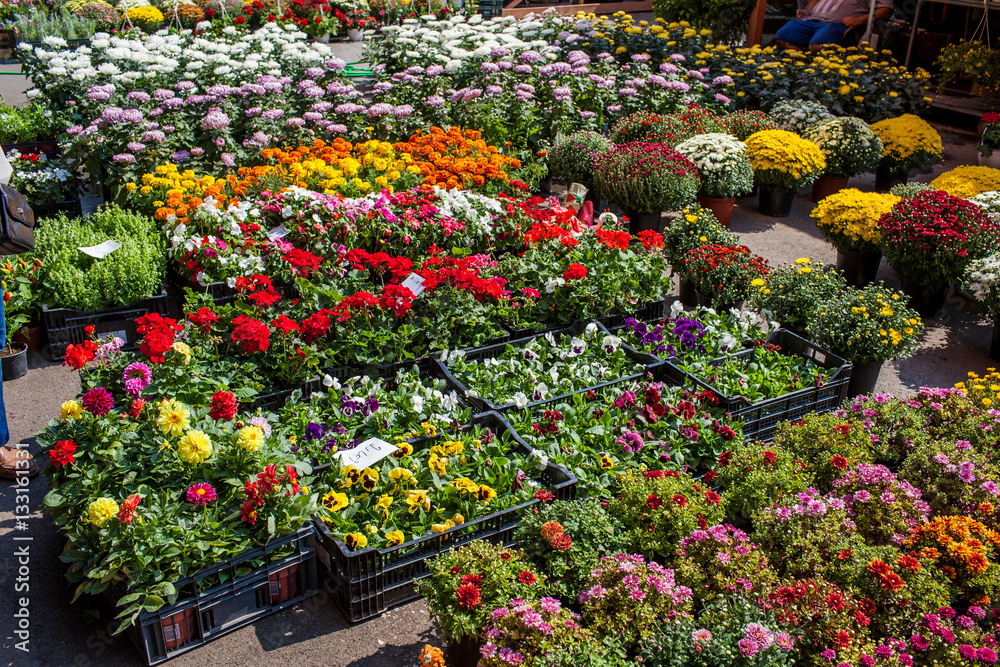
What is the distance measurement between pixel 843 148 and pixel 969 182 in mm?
1489

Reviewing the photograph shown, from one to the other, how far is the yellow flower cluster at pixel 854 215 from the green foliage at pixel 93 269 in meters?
5.52

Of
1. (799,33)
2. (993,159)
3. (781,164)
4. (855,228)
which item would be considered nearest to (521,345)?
(855,228)

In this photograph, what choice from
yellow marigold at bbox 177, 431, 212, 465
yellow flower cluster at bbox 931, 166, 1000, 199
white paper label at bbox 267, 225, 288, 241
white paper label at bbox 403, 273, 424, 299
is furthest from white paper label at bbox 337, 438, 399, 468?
yellow flower cluster at bbox 931, 166, 1000, 199

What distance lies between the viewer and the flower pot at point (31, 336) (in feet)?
17.7

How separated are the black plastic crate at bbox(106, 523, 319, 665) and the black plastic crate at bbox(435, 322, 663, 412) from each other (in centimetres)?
131

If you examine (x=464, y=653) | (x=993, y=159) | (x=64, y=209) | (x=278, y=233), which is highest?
(x=278, y=233)

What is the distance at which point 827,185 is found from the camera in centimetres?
896

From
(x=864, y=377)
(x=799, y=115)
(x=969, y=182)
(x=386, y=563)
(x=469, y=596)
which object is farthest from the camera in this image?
(x=799, y=115)

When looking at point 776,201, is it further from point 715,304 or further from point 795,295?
point 795,295

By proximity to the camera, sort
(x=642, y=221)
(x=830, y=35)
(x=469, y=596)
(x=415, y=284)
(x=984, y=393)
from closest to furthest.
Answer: (x=469, y=596) < (x=984, y=393) < (x=415, y=284) < (x=642, y=221) < (x=830, y=35)

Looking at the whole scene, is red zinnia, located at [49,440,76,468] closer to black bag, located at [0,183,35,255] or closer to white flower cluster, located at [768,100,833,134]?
black bag, located at [0,183,35,255]

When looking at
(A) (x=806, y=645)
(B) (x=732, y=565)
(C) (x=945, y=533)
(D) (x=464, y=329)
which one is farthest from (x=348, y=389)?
(C) (x=945, y=533)

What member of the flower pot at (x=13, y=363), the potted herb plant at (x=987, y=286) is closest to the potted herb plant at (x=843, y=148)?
the potted herb plant at (x=987, y=286)

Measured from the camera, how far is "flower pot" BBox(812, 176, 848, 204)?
8.90 m
